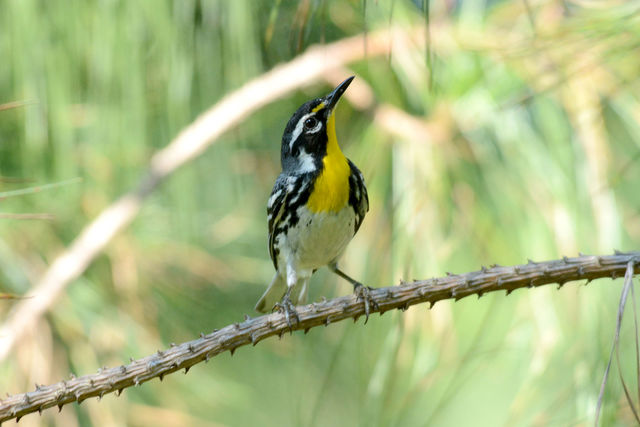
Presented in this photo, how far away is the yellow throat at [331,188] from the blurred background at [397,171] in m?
0.07

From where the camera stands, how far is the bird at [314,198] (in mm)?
1836

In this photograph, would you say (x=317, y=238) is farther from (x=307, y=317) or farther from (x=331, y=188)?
(x=307, y=317)

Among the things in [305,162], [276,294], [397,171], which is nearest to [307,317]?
[397,171]

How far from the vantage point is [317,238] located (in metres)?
1.87

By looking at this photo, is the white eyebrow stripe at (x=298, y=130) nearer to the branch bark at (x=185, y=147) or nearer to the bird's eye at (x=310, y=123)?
the bird's eye at (x=310, y=123)

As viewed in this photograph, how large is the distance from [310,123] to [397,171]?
0.31 metres

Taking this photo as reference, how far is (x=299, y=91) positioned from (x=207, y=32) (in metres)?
0.52

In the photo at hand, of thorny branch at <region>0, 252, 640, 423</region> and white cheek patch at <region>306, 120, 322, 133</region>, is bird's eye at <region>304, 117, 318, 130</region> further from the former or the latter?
thorny branch at <region>0, 252, 640, 423</region>

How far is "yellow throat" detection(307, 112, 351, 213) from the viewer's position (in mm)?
1827

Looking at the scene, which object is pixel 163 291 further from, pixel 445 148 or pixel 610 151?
pixel 610 151

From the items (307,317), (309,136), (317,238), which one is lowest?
(307,317)

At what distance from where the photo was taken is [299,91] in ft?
7.63

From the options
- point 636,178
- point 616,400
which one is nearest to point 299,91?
point 636,178

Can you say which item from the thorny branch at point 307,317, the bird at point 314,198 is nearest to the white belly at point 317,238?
the bird at point 314,198
